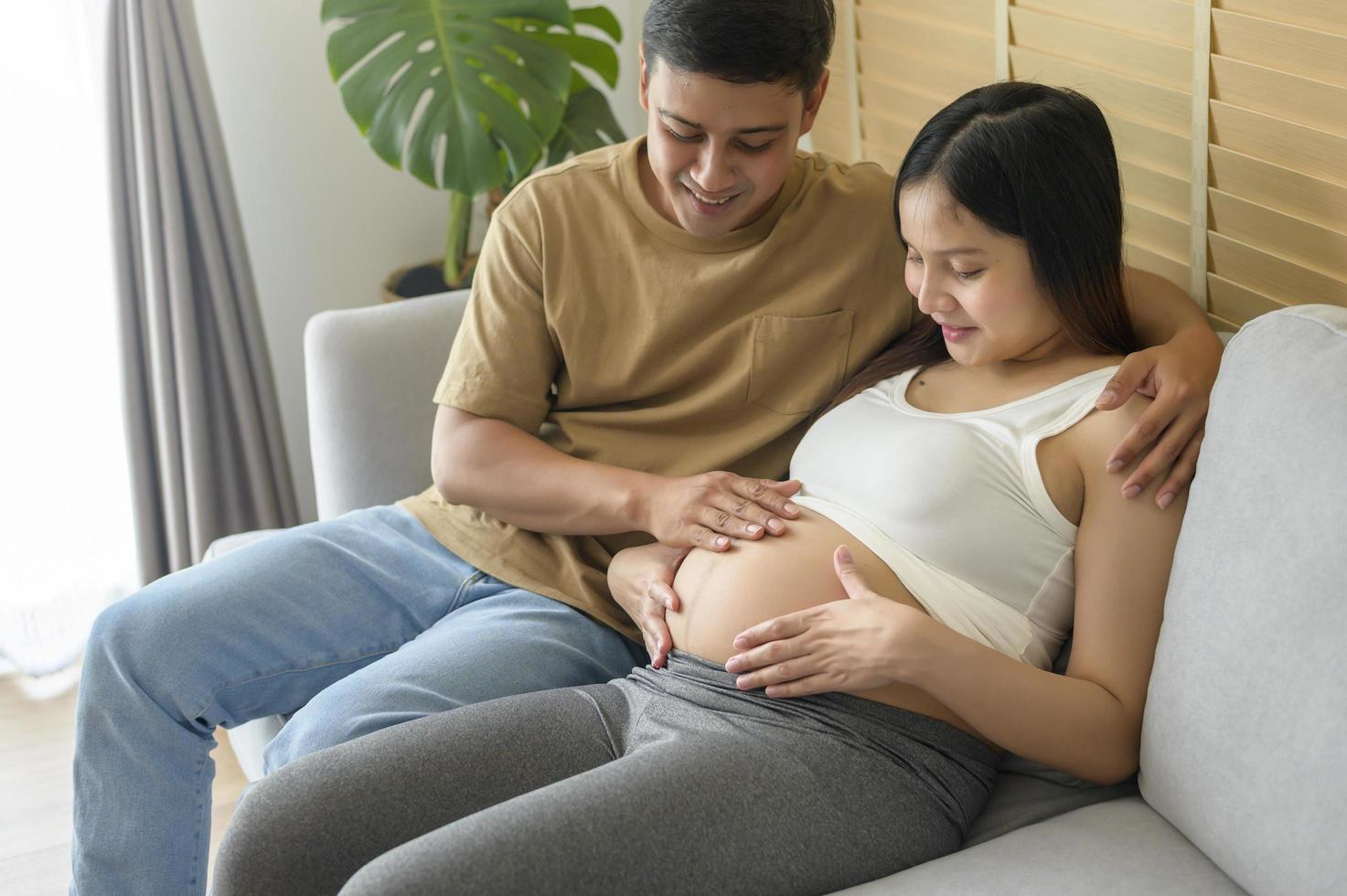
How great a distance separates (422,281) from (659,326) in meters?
1.29

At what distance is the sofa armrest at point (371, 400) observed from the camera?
72.9 inches

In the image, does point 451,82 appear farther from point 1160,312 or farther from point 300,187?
point 1160,312

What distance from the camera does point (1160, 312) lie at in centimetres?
135

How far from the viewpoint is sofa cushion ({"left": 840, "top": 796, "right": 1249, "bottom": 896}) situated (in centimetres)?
106

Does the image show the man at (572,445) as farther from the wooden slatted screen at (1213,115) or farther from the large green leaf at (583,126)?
the large green leaf at (583,126)

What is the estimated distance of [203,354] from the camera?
246 centimetres

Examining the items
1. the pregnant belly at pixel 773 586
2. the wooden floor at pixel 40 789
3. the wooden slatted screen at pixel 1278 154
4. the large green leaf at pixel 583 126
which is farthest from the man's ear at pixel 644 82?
the wooden floor at pixel 40 789

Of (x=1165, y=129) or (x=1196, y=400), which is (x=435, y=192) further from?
(x=1196, y=400)

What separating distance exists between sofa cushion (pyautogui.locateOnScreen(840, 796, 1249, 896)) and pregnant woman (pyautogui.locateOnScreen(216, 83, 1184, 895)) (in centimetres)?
4

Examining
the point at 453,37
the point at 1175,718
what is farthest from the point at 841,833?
the point at 453,37

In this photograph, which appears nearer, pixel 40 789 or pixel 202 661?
pixel 202 661

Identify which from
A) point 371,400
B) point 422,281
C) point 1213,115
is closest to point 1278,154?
point 1213,115

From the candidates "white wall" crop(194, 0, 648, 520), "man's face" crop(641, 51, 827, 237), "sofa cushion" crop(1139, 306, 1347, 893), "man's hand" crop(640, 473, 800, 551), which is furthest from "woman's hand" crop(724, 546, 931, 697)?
"white wall" crop(194, 0, 648, 520)

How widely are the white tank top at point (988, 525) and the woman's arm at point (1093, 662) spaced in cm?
4
